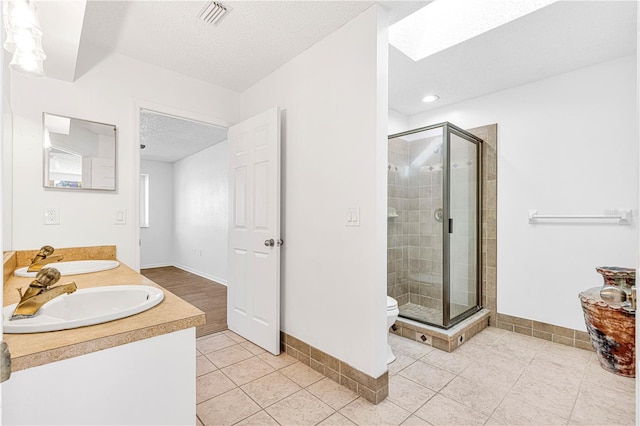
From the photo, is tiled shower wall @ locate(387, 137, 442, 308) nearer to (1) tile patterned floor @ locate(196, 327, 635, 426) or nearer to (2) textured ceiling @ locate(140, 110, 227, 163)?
(1) tile patterned floor @ locate(196, 327, 635, 426)

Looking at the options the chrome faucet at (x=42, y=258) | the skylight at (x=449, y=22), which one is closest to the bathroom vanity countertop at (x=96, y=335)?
the chrome faucet at (x=42, y=258)

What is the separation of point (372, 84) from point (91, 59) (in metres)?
2.03

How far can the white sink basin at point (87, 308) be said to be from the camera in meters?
0.87

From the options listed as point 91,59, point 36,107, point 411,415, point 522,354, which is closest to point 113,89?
point 91,59

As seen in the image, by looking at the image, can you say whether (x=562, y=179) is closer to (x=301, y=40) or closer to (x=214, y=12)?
(x=301, y=40)

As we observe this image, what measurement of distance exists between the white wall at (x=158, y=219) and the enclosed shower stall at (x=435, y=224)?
5197 mm

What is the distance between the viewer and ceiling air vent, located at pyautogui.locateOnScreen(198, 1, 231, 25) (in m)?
1.87

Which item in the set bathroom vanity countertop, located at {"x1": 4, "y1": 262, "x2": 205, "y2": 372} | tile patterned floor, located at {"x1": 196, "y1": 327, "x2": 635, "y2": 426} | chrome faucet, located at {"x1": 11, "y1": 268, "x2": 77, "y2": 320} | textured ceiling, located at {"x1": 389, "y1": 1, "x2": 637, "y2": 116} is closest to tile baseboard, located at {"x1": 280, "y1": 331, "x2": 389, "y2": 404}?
tile patterned floor, located at {"x1": 196, "y1": 327, "x2": 635, "y2": 426}

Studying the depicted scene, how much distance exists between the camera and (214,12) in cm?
193

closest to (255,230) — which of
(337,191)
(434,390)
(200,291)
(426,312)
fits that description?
(337,191)

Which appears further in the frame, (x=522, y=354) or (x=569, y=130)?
(x=569, y=130)

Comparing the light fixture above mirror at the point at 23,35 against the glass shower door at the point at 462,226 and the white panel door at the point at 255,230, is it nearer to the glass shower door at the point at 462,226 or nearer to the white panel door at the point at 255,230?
the white panel door at the point at 255,230

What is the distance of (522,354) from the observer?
2.50m

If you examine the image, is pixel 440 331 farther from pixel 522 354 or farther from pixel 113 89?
pixel 113 89
